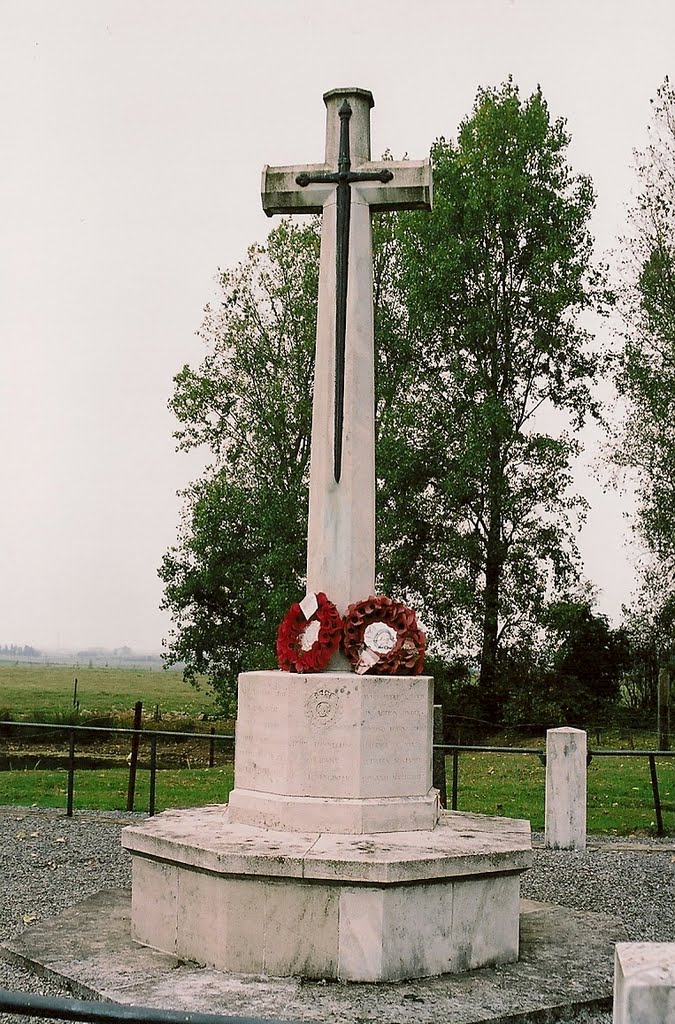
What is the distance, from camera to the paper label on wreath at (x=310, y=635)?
6805 millimetres

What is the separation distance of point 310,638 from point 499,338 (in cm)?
1692

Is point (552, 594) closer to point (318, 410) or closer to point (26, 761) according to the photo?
point (26, 761)

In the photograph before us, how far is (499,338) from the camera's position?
22875 millimetres

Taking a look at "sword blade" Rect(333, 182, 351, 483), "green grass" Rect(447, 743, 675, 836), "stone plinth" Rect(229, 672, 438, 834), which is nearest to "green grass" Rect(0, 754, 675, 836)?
"green grass" Rect(447, 743, 675, 836)

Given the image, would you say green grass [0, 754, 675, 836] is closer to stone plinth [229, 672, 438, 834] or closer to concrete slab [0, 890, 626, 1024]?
stone plinth [229, 672, 438, 834]

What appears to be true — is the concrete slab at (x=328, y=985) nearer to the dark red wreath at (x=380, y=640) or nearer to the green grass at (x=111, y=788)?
the dark red wreath at (x=380, y=640)

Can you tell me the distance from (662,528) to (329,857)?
16271 mm

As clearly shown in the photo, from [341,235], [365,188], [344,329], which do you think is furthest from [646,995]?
[365,188]

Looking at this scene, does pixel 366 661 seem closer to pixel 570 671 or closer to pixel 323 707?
pixel 323 707

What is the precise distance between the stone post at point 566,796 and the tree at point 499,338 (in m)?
9.73

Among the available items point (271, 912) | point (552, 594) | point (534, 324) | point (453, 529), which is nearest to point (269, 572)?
point (453, 529)

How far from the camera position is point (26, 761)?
19781 millimetres

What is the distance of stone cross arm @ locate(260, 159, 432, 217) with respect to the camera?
7387 millimetres

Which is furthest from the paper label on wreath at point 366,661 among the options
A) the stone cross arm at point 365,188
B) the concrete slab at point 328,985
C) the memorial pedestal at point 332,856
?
the stone cross arm at point 365,188
